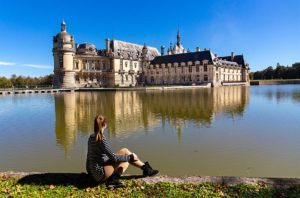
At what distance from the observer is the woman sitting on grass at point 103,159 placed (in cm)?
513

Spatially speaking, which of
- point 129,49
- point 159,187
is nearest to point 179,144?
point 159,187

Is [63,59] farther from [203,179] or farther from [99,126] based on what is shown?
[203,179]

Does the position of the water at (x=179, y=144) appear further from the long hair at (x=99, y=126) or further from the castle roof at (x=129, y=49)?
the castle roof at (x=129, y=49)

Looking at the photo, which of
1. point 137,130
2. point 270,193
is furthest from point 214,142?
point 270,193

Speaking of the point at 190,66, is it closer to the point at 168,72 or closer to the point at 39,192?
the point at 168,72

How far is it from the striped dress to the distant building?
6292 cm

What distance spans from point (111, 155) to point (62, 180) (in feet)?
4.59

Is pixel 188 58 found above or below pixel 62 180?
above

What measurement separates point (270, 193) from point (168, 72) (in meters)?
80.0

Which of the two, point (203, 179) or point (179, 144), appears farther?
point (179, 144)

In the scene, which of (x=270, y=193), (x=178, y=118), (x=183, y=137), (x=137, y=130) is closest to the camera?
(x=270, y=193)

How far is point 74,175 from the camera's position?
19.6 feet

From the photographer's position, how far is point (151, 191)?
16.9 feet

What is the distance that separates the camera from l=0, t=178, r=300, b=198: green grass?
4.92m
